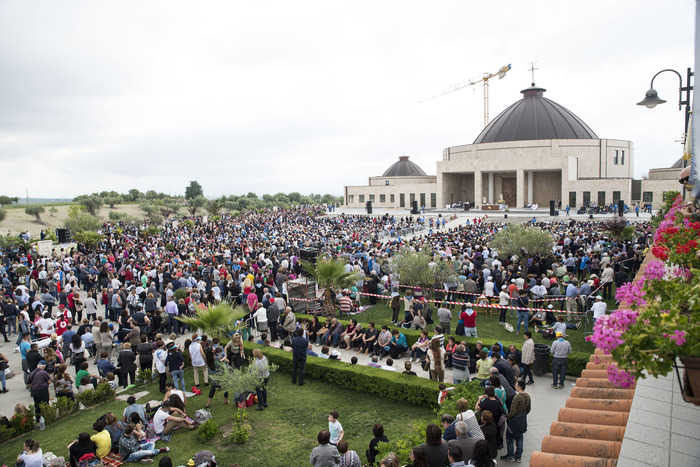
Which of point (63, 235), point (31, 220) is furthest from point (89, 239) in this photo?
point (31, 220)

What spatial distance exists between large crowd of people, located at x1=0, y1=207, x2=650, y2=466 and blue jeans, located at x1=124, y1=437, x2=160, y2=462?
0.06 ft

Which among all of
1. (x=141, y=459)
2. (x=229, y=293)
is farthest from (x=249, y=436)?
(x=229, y=293)

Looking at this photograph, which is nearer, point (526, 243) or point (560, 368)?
point (560, 368)

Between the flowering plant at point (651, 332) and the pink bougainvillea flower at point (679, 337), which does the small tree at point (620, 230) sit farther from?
the pink bougainvillea flower at point (679, 337)

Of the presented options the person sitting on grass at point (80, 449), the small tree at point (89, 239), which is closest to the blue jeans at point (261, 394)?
the person sitting on grass at point (80, 449)

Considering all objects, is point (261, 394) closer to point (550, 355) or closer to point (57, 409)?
point (57, 409)

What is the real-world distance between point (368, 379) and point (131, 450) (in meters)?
4.84

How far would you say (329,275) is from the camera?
1420cm

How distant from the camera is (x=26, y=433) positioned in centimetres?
893

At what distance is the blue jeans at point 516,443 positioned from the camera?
22.9 ft

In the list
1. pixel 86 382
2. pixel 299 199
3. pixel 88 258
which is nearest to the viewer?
pixel 86 382

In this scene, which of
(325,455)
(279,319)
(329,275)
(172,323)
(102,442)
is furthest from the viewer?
(279,319)

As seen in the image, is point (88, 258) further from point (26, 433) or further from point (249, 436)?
point (249, 436)

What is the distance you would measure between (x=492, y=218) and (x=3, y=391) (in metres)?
37.2
